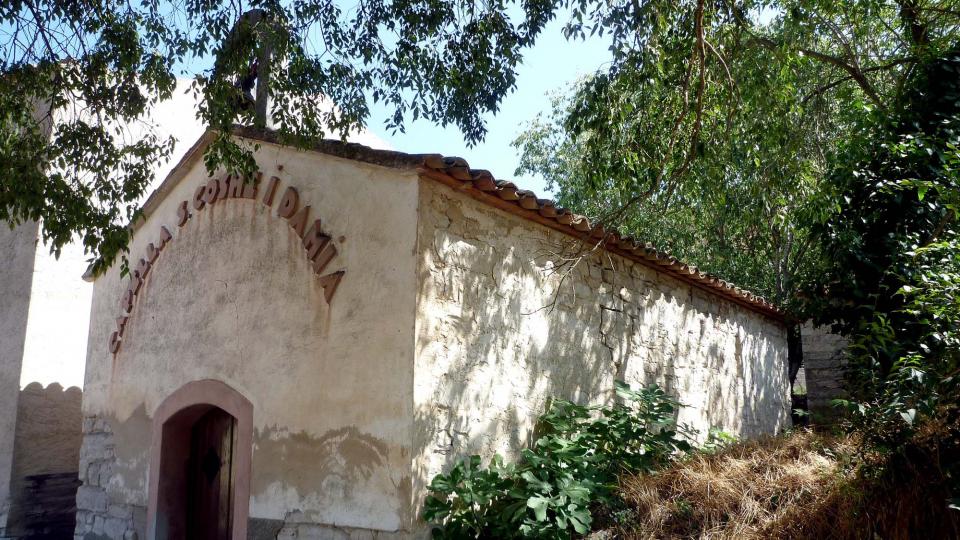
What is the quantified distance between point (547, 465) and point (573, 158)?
11190 mm

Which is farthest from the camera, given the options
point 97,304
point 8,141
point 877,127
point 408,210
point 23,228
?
point 23,228

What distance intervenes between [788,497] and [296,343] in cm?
341

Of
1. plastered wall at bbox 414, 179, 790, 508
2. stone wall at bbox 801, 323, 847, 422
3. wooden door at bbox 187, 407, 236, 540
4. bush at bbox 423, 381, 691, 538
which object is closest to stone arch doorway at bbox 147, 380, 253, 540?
wooden door at bbox 187, 407, 236, 540

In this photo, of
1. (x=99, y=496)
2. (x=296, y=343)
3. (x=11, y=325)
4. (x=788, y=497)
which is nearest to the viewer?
(x=788, y=497)

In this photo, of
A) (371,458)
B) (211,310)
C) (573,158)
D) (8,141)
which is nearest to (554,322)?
(371,458)

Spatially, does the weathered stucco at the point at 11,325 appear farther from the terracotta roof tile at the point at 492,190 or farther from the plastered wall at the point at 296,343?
the terracotta roof tile at the point at 492,190

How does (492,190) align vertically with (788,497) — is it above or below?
Answer: above

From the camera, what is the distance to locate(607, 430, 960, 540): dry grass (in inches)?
158

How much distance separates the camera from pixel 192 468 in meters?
6.74

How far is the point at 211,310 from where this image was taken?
20.9 feet

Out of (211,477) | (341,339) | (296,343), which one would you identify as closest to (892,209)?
(341,339)

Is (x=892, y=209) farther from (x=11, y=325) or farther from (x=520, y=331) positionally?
(x=11, y=325)

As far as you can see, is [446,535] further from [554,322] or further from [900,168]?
[900,168]

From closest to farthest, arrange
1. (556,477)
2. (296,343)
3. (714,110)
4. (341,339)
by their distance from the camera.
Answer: (556,477)
(341,339)
(296,343)
(714,110)
